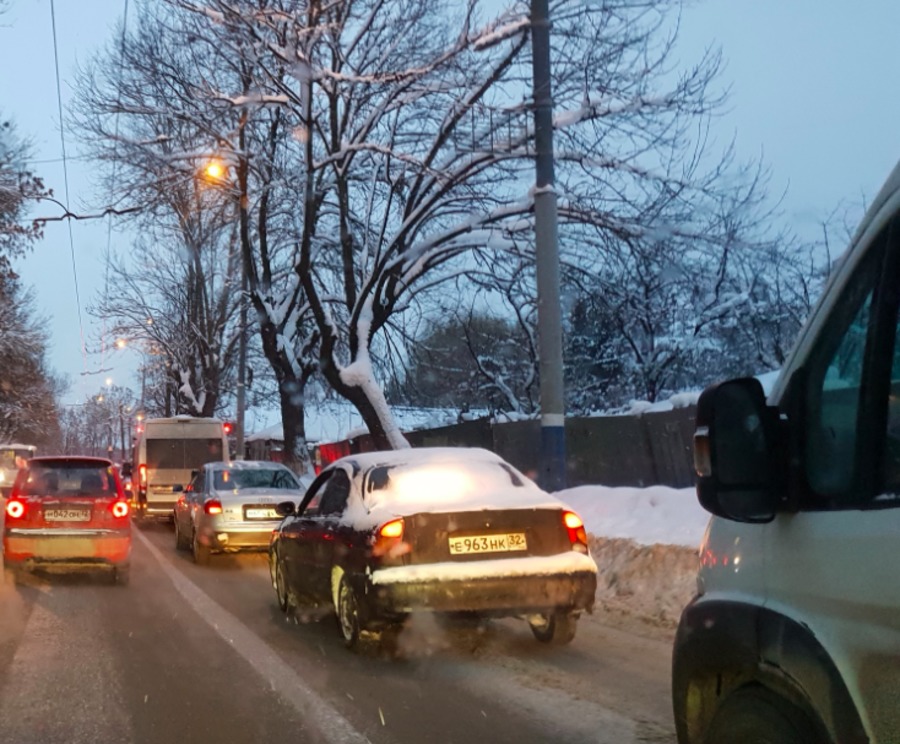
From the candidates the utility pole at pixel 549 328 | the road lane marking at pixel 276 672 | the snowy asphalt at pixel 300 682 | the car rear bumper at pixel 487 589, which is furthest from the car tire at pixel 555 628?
the utility pole at pixel 549 328

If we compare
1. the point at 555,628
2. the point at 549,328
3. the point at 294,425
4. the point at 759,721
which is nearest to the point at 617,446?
the point at 549,328

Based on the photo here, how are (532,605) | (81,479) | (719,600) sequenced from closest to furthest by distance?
1. (719,600)
2. (532,605)
3. (81,479)

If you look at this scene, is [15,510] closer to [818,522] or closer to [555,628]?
[555,628]

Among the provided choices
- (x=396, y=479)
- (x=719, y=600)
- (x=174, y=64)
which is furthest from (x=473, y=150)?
(x=719, y=600)

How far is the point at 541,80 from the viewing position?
497 inches

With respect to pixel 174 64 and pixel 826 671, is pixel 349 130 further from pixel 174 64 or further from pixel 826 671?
pixel 826 671

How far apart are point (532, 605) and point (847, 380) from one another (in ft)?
15.4

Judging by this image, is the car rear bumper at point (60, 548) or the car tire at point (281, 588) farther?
the car rear bumper at point (60, 548)

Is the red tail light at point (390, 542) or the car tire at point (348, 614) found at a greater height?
the red tail light at point (390, 542)

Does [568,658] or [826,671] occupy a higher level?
[826,671]

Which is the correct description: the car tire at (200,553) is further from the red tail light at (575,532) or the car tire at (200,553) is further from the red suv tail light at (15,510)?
the red tail light at (575,532)

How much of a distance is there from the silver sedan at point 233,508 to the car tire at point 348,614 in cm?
609

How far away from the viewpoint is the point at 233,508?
13.6 metres

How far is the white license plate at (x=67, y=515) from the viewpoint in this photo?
1196cm
